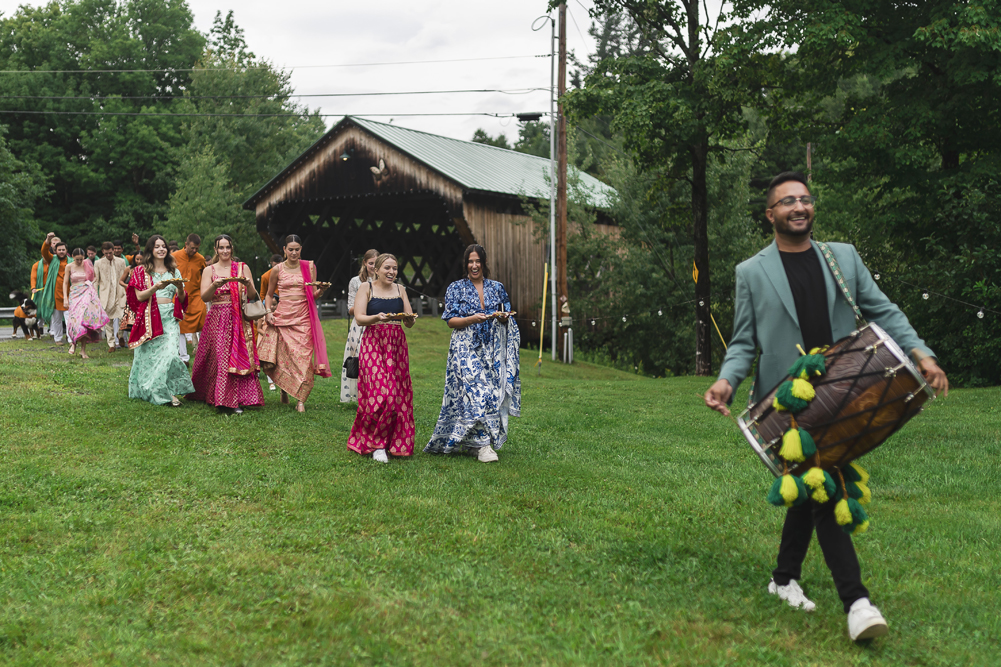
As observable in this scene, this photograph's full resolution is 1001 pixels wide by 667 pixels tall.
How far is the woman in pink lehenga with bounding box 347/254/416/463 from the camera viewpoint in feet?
27.2

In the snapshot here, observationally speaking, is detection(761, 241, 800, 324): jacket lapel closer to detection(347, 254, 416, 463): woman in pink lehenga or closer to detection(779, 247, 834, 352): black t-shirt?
detection(779, 247, 834, 352): black t-shirt

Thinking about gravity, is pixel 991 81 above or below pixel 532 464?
above

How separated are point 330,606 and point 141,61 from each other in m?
56.0

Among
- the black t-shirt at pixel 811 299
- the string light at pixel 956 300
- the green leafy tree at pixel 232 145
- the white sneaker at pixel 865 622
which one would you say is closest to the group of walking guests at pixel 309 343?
the black t-shirt at pixel 811 299

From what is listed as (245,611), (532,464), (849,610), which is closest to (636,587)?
(849,610)

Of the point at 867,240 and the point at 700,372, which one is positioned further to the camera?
the point at 700,372

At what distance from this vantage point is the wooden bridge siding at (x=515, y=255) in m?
27.0

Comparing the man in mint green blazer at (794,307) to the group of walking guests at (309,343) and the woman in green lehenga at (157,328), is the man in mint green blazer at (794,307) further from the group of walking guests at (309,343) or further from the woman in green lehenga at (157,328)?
the woman in green lehenga at (157,328)

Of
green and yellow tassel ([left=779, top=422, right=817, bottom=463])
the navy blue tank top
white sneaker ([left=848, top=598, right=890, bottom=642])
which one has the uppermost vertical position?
the navy blue tank top

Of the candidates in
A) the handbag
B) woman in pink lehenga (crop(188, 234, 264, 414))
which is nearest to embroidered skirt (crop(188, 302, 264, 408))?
woman in pink lehenga (crop(188, 234, 264, 414))

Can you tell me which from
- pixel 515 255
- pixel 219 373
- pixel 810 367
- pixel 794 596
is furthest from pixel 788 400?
pixel 515 255

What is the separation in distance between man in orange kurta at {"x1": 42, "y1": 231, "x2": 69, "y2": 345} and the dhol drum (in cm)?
1712

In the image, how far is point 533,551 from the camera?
5453 millimetres

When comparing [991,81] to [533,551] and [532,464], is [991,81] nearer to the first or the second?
[532,464]
